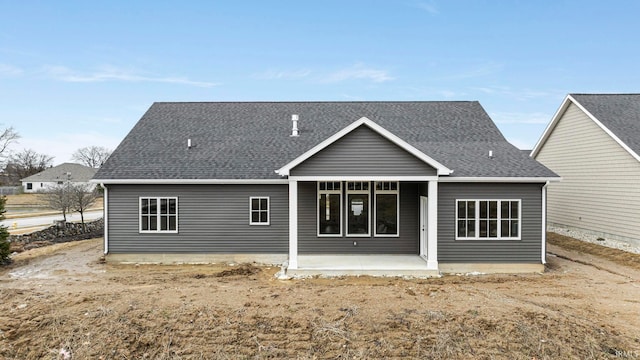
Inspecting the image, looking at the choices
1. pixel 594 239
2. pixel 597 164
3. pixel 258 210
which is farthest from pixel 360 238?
pixel 597 164

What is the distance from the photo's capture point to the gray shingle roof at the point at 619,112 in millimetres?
15578

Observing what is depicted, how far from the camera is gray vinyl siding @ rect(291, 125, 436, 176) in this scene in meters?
11.5

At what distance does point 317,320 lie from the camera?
7.56m

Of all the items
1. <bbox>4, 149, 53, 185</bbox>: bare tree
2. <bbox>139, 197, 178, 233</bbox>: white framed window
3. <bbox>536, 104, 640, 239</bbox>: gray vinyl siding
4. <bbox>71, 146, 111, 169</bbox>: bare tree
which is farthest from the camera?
<bbox>71, 146, 111, 169</bbox>: bare tree

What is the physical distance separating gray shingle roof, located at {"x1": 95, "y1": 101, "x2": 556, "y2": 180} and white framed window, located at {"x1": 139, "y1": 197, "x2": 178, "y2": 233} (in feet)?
2.72

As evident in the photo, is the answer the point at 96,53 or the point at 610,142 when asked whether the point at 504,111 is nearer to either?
the point at 610,142

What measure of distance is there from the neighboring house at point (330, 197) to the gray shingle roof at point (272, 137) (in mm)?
74

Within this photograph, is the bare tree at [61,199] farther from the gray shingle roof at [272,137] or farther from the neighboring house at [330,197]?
the neighboring house at [330,197]

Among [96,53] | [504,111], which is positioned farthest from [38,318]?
[504,111]

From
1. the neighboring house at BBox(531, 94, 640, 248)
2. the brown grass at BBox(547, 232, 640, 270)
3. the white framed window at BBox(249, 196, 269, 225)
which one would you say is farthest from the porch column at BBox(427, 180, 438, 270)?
the neighboring house at BBox(531, 94, 640, 248)

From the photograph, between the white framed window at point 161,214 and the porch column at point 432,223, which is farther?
the white framed window at point 161,214

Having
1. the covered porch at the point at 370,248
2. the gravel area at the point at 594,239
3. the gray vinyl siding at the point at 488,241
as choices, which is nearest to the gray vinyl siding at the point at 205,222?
the covered porch at the point at 370,248

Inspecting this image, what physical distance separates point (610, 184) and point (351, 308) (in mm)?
14274

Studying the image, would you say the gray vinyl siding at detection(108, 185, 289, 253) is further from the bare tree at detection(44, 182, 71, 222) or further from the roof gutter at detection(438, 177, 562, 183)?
the bare tree at detection(44, 182, 71, 222)
